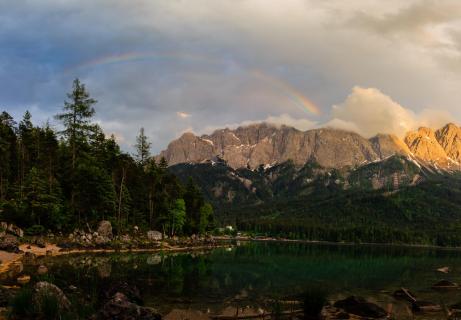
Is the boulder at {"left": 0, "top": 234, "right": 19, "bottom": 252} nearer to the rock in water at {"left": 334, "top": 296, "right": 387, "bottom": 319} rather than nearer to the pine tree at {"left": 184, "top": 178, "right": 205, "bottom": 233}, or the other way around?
the rock in water at {"left": 334, "top": 296, "right": 387, "bottom": 319}

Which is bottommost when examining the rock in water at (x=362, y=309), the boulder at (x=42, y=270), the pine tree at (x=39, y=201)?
the rock in water at (x=362, y=309)

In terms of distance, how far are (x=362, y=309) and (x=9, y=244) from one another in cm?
5271

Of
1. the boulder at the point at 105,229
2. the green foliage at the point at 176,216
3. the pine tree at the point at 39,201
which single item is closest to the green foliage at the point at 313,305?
the pine tree at the point at 39,201

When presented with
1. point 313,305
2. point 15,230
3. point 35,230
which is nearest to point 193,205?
point 35,230

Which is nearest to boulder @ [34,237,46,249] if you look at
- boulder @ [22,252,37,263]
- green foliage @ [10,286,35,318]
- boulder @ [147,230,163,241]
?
boulder @ [22,252,37,263]

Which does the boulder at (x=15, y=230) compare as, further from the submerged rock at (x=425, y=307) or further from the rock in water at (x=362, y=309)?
the submerged rock at (x=425, y=307)

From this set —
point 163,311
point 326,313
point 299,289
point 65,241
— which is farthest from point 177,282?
point 65,241

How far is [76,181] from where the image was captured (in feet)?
318

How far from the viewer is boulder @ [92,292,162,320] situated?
82.2 feet

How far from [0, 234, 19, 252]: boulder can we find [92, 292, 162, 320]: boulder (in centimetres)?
4598

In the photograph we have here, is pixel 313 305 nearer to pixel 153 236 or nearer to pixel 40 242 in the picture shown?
pixel 40 242

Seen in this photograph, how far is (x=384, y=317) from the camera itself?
111 ft

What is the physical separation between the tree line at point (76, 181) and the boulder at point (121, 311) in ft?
204

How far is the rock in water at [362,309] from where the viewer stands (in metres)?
34.5
